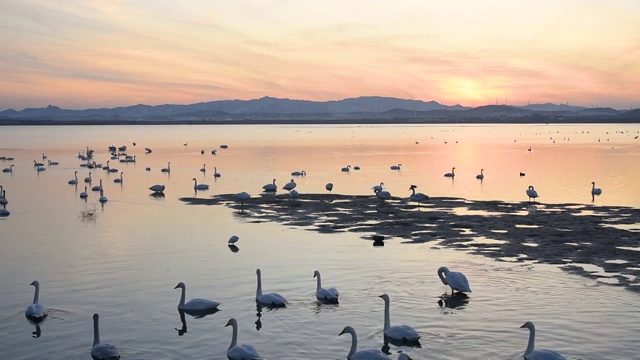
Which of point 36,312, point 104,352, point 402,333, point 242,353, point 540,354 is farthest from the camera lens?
point 36,312

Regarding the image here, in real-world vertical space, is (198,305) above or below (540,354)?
below

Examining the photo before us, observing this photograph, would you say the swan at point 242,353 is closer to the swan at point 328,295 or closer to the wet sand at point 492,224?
the swan at point 328,295

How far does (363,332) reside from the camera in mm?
17906

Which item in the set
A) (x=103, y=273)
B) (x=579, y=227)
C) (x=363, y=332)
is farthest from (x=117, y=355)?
(x=579, y=227)

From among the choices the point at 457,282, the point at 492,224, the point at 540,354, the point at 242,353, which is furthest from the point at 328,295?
the point at 492,224

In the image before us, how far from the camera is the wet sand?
25.4m

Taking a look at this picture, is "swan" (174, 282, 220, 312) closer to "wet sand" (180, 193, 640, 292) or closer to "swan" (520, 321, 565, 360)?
"swan" (520, 321, 565, 360)

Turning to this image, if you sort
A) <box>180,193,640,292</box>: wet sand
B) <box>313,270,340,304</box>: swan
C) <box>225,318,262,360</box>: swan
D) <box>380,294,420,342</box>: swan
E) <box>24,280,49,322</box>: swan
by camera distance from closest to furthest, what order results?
1. <box>225,318,262,360</box>: swan
2. <box>380,294,420,342</box>: swan
3. <box>24,280,49,322</box>: swan
4. <box>313,270,340,304</box>: swan
5. <box>180,193,640,292</box>: wet sand

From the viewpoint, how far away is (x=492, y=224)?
32.7m

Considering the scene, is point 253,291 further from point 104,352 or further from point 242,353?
point 104,352

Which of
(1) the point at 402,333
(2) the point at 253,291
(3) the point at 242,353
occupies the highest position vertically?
(1) the point at 402,333

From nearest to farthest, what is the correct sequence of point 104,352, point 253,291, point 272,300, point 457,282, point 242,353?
1. point 242,353
2. point 104,352
3. point 272,300
4. point 457,282
5. point 253,291

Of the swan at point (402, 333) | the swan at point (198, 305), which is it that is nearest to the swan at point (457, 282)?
the swan at point (402, 333)

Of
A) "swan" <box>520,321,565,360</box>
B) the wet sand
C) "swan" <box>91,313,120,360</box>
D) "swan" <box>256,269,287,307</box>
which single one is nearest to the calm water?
"swan" <box>256,269,287,307</box>
